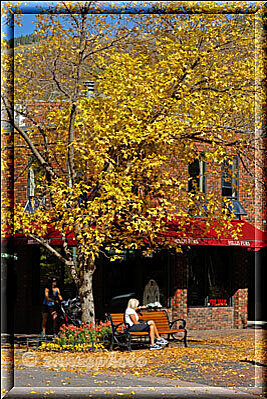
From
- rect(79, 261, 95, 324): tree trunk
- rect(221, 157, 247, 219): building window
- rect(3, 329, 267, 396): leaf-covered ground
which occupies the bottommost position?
rect(3, 329, 267, 396): leaf-covered ground

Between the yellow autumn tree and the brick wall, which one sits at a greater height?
the yellow autumn tree

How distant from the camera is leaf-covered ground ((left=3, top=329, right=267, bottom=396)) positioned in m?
12.1

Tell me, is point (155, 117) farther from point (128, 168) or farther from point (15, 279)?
point (15, 279)

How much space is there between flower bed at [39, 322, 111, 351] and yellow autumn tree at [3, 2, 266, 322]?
733mm

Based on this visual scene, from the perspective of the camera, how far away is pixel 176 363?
1354 cm

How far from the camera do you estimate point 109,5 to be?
13398 mm

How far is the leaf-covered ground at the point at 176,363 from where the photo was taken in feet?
39.6

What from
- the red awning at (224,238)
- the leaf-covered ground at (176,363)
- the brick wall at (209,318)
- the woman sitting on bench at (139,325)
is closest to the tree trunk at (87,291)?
the woman sitting on bench at (139,325)

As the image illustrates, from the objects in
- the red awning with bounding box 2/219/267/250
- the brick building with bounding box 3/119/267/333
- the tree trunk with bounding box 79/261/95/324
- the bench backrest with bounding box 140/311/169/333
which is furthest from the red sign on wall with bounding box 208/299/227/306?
the tree trunk with bounding box 79/261/95/324

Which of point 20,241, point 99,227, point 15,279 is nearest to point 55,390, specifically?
point 99,227

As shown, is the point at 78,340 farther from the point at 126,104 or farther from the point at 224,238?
the point at 224,238

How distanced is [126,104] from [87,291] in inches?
165

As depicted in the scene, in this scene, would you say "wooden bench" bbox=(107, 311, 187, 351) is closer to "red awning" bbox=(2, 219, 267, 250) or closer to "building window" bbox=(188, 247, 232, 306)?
"red awning" bbox=(2, 219, 267, 250)

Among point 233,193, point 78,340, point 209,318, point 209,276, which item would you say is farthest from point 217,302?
point 78,340
